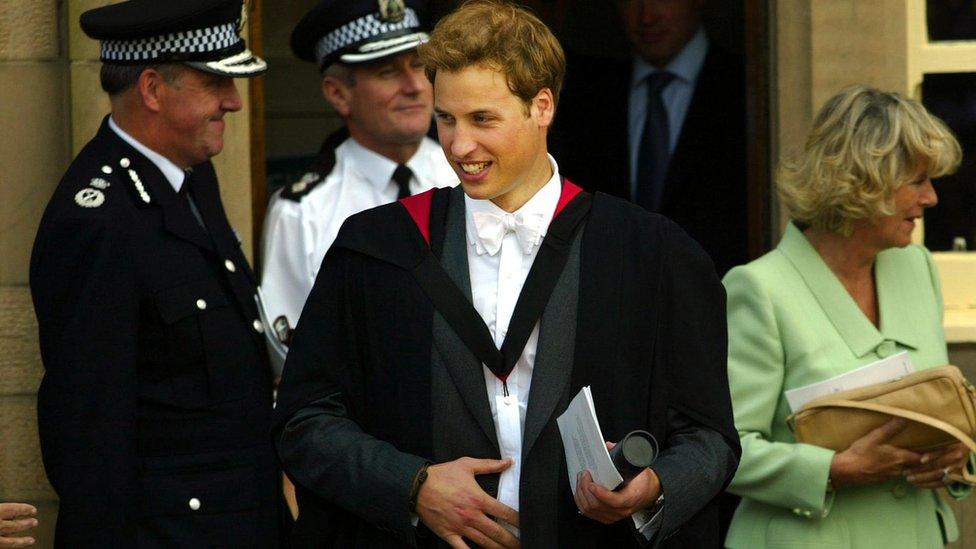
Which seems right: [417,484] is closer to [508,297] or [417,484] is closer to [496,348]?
[496,348]

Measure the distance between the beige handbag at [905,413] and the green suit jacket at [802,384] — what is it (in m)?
0.07

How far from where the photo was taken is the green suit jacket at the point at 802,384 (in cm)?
437

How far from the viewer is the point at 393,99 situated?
17.7 feet

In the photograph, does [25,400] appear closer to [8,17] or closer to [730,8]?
[8,17]

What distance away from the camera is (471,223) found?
3455 mm

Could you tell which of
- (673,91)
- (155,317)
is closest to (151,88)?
(155,317)

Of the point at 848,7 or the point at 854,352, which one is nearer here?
the point at 854,352

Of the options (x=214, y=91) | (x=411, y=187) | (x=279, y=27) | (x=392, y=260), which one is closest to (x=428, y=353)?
(x=392, y=260)

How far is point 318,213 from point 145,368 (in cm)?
138

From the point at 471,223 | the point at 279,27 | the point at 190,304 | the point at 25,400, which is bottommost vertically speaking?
the point at 25,400

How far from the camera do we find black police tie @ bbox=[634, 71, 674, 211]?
20.7 ft

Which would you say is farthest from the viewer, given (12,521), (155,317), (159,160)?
(159,160)

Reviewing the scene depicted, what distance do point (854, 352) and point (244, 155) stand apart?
2.17 meters

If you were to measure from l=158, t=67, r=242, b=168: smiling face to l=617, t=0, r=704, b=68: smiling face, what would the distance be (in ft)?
7.71
